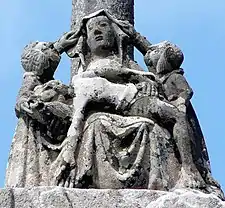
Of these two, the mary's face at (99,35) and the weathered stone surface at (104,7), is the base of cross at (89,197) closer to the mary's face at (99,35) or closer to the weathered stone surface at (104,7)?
the mary's face at (99,35)

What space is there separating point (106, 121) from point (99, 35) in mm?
1224

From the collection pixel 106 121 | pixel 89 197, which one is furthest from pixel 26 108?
pixel 89 197

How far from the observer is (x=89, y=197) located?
933 cm

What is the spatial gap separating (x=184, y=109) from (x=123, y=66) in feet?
2.63

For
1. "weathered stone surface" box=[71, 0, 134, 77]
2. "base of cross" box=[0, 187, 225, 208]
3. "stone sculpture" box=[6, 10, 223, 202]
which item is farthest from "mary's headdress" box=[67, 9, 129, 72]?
"base of cross" box=[0, 187, 225, 208]

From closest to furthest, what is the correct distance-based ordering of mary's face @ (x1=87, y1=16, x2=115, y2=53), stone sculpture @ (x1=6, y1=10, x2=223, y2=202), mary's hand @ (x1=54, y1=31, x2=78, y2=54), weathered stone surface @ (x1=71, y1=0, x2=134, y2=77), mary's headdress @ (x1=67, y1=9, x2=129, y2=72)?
1. stone sculpture @ (x1=6, y1=10, x2=223, y2=202)
2. mary's face @ (x1=87, y1=16, x2=115, y2=53)
3. mary's headdress @ (x1=67, y1=9, x2=129, y2=72)
4. mary's hand @ (x1=54, y1=31, x2=78, y2=54)
5. weathered stone surface @ (x1=71, y1=0, x2=134, y2=77)

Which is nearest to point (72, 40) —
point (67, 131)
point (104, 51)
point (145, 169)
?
point (104, 51)

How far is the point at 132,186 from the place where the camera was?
9.73m

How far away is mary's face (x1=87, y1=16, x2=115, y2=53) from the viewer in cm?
1095

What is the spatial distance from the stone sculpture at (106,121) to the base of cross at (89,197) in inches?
14.0

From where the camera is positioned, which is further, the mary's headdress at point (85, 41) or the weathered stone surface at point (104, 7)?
the weathered stone surface at point (104, 7)

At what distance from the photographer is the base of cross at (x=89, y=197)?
9164 mm

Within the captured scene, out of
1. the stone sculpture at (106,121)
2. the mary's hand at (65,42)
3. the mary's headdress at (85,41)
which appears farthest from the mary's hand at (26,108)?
the mary's hand at (65,42)

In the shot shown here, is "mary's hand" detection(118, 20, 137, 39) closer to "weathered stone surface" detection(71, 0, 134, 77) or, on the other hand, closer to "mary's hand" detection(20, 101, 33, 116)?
"weathered stone surface" detection(71, 0, 134, 77)
